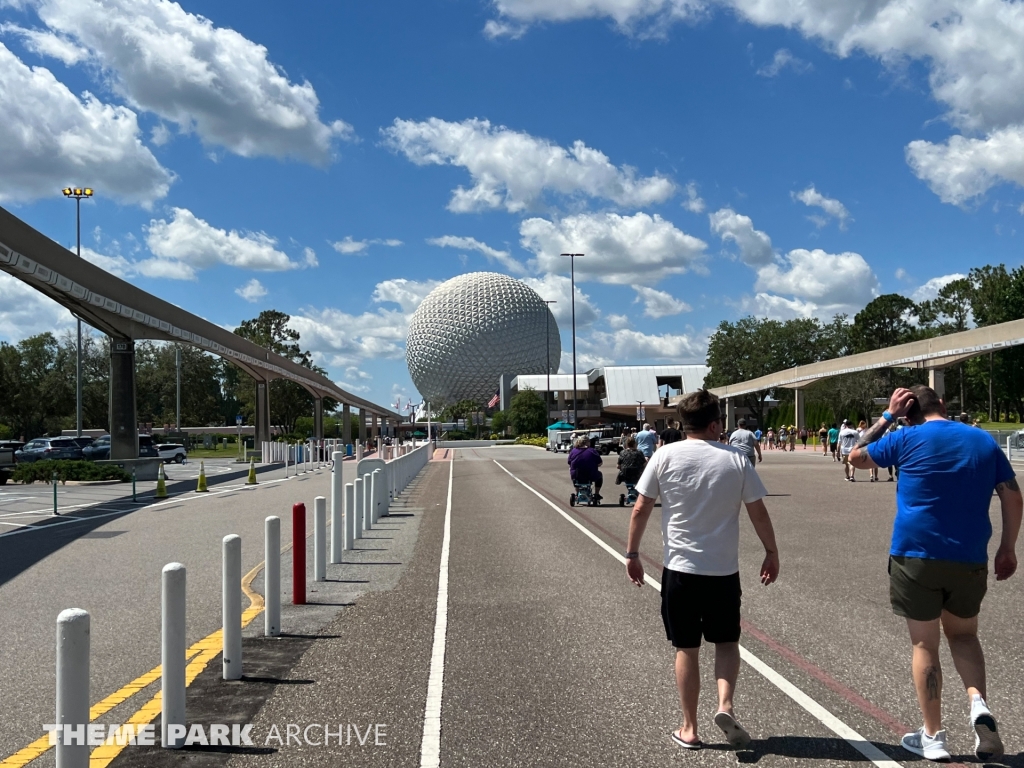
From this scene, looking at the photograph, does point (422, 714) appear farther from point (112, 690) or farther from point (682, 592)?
point (112, 690)

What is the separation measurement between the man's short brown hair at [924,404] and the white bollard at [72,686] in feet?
13.8

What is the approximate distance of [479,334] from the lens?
129 m

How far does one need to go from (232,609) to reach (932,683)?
4.17 m

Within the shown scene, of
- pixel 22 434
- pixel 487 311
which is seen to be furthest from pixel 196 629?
pixel 487 311

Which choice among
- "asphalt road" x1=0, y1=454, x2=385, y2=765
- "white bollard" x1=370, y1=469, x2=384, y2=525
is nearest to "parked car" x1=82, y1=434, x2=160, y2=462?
"asphalt road" x1=0, y1=454, x2=385, y2=765

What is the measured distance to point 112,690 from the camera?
611cm

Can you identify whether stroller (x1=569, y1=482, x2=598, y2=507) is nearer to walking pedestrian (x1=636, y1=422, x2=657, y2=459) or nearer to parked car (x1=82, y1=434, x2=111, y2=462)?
walking pedestrian (x1=636, y1=422, x2=657, y2=459)

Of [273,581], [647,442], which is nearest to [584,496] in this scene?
[647,442]

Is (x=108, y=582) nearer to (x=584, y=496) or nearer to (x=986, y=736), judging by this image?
(x=986, y=736)

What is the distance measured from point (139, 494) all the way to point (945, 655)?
23479 millimetres

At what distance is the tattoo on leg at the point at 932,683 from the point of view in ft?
15.3

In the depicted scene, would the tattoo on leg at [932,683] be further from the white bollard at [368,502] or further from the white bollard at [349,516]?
the white bollard at [368,502]

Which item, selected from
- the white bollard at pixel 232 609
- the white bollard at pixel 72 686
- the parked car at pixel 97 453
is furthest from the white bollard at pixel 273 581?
the parked car at pixel 97 453

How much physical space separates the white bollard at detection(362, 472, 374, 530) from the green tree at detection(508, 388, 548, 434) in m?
82.7
